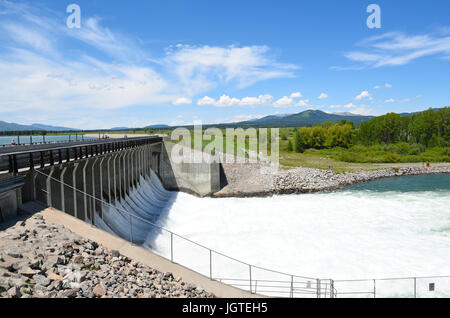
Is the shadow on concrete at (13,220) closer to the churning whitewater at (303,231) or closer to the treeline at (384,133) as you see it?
the churning whitewater at (303,231)

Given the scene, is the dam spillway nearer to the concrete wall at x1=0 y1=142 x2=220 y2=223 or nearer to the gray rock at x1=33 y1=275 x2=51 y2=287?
the concrete wall at x1=0 y1=142 x2=220 y2=223

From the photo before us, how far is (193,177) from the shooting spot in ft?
143

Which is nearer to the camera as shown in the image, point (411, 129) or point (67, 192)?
point (67, 192)

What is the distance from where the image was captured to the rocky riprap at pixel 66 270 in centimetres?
787

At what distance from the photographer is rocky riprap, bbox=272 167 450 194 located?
44469mm

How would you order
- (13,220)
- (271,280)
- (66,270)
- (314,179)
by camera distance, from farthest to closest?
(314,179) < (271,280) < (13,220) < (66,270)

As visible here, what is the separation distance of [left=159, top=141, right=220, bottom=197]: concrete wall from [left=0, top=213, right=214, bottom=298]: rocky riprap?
103 ft

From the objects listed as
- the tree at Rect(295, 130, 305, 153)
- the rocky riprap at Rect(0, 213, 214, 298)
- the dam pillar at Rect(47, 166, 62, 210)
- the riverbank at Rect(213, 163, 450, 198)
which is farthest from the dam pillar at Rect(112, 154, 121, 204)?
the tree at Rect(295, 130, 305, 153)

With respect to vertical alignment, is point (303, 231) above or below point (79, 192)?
below

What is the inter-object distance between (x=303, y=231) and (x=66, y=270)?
21.2m

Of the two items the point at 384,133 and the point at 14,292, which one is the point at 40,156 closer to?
the point at 14,292

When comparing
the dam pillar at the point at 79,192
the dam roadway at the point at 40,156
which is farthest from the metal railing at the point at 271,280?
the dam roadway at the point at 40,156

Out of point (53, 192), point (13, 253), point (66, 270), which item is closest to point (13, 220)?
point (13, 253)

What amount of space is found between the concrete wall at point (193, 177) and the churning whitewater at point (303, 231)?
1907 millimetres
